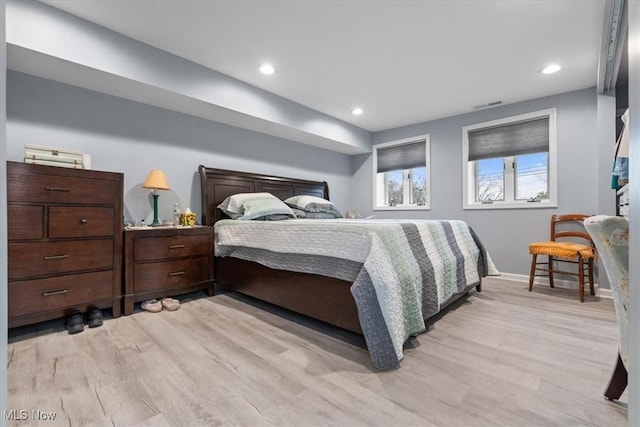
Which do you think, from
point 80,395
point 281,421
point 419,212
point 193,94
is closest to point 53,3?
point 193,94

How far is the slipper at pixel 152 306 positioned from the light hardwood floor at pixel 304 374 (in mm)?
149

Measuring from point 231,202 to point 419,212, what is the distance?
2.85 meters

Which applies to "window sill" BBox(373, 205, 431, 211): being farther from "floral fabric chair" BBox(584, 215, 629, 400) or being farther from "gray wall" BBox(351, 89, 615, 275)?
"floral fabric chair" BBox(584, 215, 629, 400)

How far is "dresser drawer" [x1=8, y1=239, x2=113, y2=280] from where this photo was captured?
1804 mm

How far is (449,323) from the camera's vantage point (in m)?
2.09

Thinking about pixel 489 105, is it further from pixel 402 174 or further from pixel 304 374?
pixel 304 374

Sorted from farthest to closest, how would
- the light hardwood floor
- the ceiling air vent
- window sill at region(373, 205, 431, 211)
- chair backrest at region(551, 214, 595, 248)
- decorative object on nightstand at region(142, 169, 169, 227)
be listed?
1. window sill at region(373, 205, 431, 211)
2. the ceiling air vent
3. chair backrest at region(551, 214, 595, 248)
4. decorative object on nightstand at region(142, 169, 169, 227)
5. the light hardwood floor

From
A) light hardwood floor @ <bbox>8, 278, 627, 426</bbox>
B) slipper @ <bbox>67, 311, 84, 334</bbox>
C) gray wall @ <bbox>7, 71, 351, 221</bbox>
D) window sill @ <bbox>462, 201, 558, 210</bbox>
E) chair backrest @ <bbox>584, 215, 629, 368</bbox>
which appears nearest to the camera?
chair backrest @ <bbox>584, 215, 629, 368</bbox>

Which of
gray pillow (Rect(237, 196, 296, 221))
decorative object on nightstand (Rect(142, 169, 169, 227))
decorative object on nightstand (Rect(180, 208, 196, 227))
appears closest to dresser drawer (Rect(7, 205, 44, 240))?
decorative object on nightstand (Rect(142, 169, 169, 227))

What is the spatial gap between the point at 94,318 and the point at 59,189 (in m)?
0.95

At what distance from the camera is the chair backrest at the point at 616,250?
3.27 feet

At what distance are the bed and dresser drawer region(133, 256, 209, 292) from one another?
202 millimetres

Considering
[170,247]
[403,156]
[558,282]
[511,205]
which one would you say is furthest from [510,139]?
[170,247]

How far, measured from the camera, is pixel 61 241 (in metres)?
1.97
